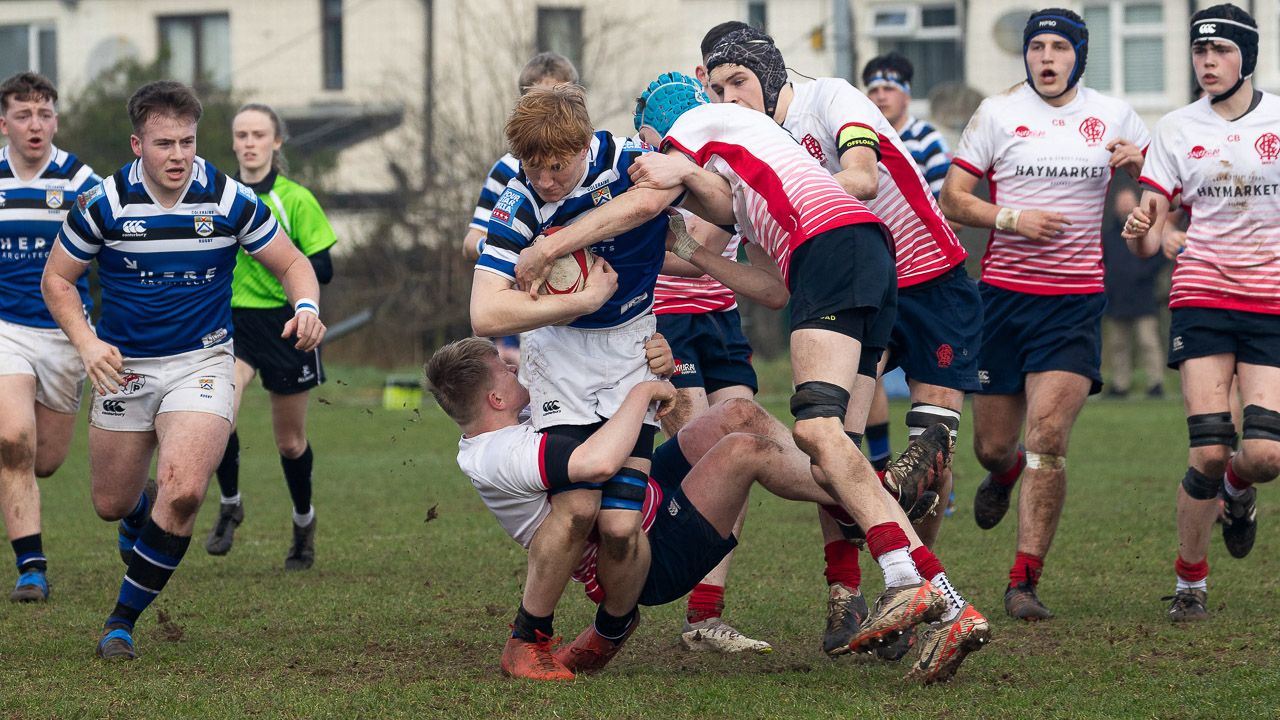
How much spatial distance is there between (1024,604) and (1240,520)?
1.24m

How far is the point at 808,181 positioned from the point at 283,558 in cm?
442

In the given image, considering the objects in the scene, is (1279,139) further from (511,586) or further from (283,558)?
(283,558)

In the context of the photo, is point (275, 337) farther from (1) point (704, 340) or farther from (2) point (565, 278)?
(2) point (565, 278)

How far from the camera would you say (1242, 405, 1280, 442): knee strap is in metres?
5.81

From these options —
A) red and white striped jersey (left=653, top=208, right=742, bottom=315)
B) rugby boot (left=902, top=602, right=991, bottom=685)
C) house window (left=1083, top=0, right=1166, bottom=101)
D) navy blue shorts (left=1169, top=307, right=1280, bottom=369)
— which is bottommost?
rugby boot (left=902, top=602, right=991, bottom=685)

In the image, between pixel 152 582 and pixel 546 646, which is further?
pixel 152 582

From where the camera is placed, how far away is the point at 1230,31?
19.5ft

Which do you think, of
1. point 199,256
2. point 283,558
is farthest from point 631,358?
point 283,558

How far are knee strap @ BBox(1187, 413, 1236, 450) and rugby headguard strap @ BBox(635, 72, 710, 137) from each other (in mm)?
2607

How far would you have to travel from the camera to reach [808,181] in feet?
15.7

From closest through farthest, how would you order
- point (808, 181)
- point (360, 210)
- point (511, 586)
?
point (808, 181), point (511, 586), point (360, 210)

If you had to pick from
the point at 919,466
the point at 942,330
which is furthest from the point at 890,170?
the point at 919,466

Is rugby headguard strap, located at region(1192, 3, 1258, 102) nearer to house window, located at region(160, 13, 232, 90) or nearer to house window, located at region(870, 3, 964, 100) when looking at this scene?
house window, located at region(870, 3, 964, 100)

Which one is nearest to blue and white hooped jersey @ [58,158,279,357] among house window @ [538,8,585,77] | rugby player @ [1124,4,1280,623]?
rugby player @ [1124,4,1280,623]
